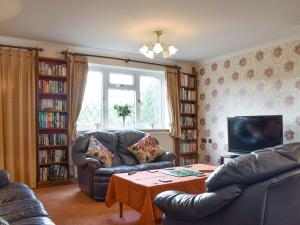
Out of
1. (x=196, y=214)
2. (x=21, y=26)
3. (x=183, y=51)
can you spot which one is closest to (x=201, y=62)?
(x=183, y=51)

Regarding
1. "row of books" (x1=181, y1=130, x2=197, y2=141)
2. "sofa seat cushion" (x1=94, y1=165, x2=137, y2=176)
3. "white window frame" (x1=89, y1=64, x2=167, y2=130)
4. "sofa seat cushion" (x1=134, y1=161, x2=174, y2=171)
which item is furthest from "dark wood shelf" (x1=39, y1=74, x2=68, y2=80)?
"row of books" (x1=181, y1=130, x2=197, y2=141)

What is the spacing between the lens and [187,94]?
6281 mm

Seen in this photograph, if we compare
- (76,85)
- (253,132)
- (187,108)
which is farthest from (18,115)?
(253,132)

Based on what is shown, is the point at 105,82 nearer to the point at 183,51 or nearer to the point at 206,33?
the point at 183,51

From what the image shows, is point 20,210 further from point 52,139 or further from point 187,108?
point 187,108

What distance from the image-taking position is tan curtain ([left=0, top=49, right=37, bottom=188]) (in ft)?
14.3

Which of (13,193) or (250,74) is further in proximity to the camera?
(250,74)

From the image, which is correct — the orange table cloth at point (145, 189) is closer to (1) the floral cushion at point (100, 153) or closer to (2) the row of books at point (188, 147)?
(1) the floral cushion at point (100, 153)

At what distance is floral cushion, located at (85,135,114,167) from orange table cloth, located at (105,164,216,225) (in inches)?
39.3

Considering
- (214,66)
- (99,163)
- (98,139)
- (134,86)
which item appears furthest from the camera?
(214,66)

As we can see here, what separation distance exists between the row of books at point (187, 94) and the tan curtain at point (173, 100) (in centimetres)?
16

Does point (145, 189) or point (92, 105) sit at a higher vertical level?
point (92, 105)

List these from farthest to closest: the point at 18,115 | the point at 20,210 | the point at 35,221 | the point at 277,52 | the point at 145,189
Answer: the point at 277,52, the point at 18,115, the point at 145,189, the point at 20,210, the point at 35,221

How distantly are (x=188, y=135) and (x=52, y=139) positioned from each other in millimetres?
2935
